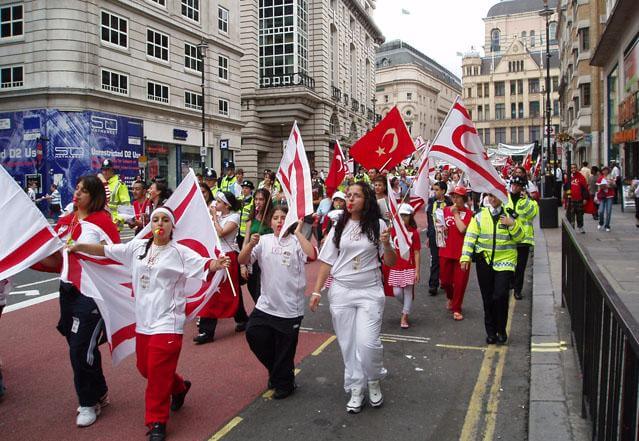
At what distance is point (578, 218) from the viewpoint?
54.5 feet

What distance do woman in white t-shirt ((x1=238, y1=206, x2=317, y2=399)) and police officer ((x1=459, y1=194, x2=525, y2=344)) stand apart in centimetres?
236

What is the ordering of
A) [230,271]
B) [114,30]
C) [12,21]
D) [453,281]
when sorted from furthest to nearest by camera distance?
[114,30] → [12,21] → [453,281] → [230,271]

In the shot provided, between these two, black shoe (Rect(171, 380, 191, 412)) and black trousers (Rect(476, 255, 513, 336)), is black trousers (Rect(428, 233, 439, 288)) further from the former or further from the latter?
black shoe (Rect(171, 380, 191, 412))

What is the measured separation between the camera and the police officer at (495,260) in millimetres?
6512

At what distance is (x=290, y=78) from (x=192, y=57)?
44.0 ft

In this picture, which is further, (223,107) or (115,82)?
(223,107)

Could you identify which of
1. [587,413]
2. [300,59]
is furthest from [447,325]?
[300,59]

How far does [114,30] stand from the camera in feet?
92.1

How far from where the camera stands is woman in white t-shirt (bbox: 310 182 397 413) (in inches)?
189

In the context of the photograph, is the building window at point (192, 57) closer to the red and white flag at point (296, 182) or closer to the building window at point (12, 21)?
the building window at point (12, 21)

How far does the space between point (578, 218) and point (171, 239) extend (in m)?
14.6

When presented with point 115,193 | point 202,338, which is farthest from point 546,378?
point 115,193

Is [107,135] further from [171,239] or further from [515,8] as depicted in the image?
[515,8]

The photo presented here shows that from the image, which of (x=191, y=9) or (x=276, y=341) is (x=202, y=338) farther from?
(x=191, y=9)
